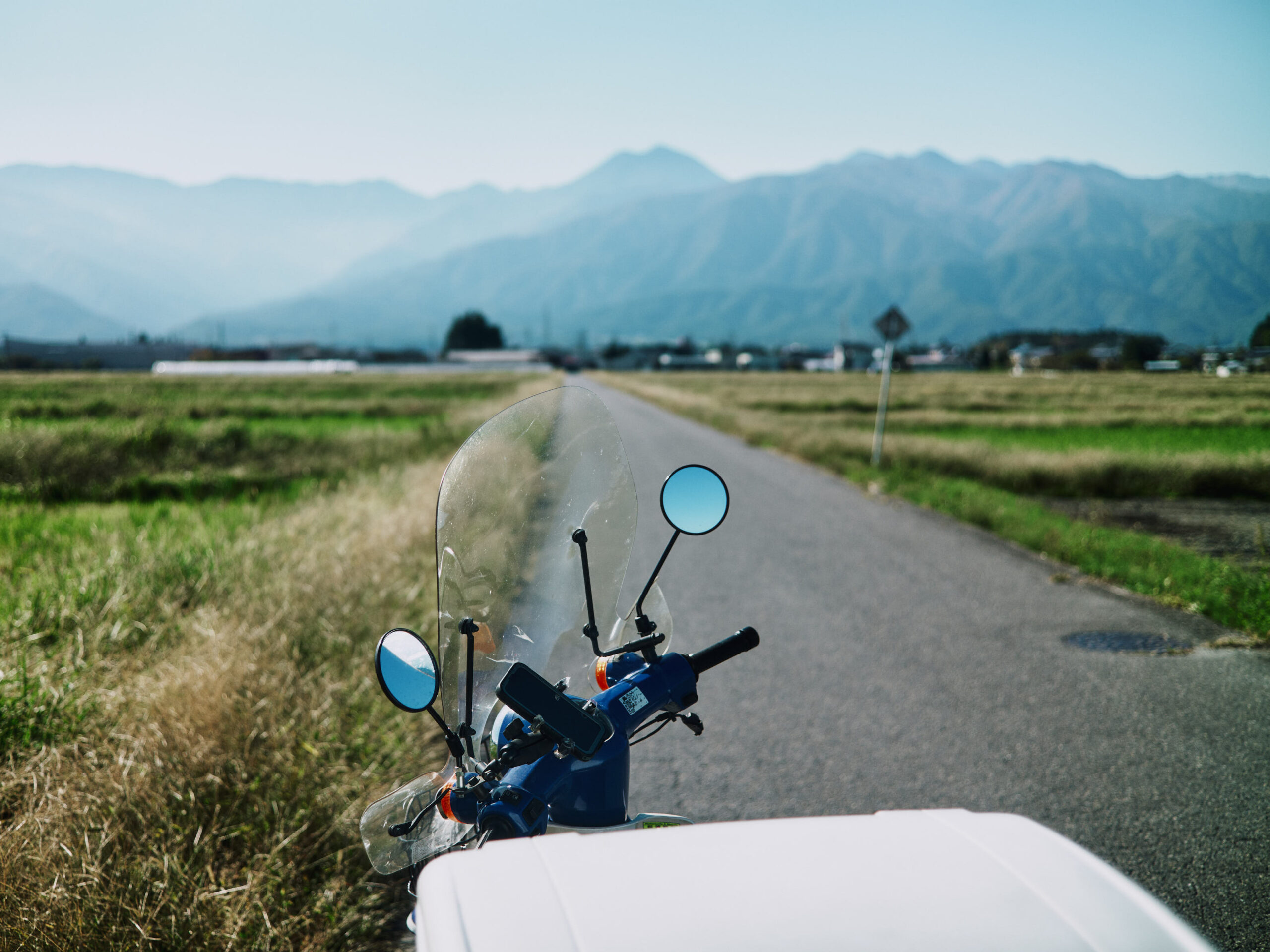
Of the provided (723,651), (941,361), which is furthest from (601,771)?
(941,361)

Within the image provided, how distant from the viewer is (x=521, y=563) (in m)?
1.57

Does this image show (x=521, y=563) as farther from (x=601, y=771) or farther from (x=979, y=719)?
(x=979, y=719)

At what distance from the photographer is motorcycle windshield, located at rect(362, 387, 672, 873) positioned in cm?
142

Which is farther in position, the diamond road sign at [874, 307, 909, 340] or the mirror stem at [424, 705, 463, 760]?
the diamond road sign at [874, 307, 909, 340]

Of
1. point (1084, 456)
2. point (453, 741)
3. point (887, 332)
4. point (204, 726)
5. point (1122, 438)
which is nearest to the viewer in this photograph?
point (453, 741)

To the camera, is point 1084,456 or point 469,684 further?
point 1084,456

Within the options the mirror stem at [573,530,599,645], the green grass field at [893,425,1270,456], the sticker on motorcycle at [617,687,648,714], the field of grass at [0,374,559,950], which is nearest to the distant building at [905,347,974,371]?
the green grass field at [893,425,1270,456]

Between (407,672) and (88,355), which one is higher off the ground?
(88,355)

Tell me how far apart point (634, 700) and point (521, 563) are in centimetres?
35

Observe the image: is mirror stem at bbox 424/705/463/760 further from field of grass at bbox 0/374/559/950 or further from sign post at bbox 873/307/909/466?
sign post at bbox 873/307/909/466

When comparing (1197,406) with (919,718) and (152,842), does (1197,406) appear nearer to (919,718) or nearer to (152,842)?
(919,718)

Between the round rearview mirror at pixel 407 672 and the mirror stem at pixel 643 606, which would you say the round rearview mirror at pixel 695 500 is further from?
the round rearview mirror at pixel 407 672

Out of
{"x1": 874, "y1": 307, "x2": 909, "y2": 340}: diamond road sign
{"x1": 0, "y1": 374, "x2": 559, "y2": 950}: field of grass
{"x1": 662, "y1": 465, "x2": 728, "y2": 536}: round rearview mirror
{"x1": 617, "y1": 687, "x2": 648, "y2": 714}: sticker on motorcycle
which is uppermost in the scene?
{"x1": 874, "y1": 307, "x2": 909, "y2": 340}: diamond road sign

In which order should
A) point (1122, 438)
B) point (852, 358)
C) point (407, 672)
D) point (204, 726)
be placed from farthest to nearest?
point (852, 358)
point (1122, 438)
point (204, 726)
point (407, 672)
